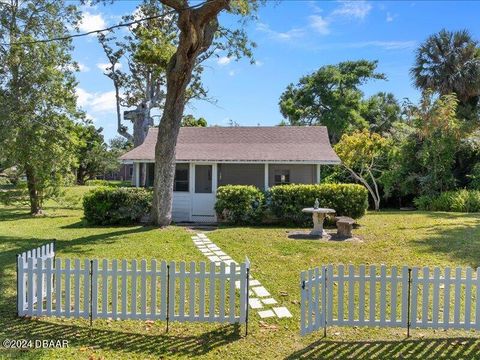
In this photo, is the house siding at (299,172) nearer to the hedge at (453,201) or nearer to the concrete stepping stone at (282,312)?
the hedge at (453,201)

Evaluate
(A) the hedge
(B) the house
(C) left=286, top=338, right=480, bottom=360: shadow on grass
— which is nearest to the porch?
(B) the house

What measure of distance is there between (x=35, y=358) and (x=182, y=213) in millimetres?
13372

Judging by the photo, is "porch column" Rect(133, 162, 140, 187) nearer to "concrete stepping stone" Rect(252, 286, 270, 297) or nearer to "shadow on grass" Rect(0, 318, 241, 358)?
"concrete stepping stone" Rect(252, 286, 270, 297)

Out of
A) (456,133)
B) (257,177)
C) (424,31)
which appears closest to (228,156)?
(257,177)

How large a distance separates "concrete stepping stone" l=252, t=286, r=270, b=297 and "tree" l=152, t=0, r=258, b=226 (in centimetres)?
851

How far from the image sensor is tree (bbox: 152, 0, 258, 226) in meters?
13.4

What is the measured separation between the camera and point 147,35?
Result: 18.9 metres

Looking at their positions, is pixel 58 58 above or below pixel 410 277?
above

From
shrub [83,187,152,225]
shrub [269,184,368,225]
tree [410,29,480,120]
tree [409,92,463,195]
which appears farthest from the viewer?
tree [410,29,480,120]

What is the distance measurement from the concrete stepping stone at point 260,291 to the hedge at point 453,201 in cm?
1505

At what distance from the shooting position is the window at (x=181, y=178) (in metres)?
19.2

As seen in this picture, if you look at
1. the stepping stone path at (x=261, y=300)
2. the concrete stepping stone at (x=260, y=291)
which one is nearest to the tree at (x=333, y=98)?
the stepping stone path at (x=261, y=300)

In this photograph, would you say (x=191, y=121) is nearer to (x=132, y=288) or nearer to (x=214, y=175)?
(x=214, y=175)

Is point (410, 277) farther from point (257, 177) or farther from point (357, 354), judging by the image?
point (257, 177)
